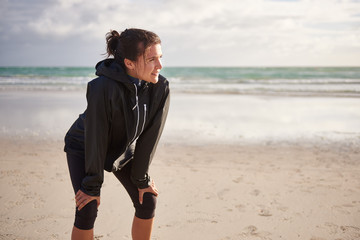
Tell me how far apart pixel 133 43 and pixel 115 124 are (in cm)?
51

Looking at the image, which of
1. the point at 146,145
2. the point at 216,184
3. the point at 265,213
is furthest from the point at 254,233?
the point at 146,145

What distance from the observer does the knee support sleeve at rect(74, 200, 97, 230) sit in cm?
Result: 202

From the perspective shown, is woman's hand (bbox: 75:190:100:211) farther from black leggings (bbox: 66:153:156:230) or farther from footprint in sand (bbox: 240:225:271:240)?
footprint in sand (bbox: 240:225:271:240)

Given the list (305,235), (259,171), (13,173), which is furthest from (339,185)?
(13,173)

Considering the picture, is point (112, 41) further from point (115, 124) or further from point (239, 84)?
point (239, 84)

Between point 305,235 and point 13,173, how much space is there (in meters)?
4.01

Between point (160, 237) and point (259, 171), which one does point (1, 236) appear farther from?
point (259, 171)

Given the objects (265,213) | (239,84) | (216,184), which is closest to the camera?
(265,213)

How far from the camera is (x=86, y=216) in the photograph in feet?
6.68

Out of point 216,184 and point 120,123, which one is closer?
point 120,123

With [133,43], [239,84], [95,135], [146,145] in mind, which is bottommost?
[239,84]

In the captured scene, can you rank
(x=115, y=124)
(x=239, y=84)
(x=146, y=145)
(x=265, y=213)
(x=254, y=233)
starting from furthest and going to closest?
(x=239, y=84) → (x=265, y=213) → (x=254, y=233) → (x=146, y=145) → (x=115, y=124)

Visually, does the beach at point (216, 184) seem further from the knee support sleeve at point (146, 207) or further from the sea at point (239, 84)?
the sea at point (239, 84)

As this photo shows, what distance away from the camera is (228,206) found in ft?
12.7
